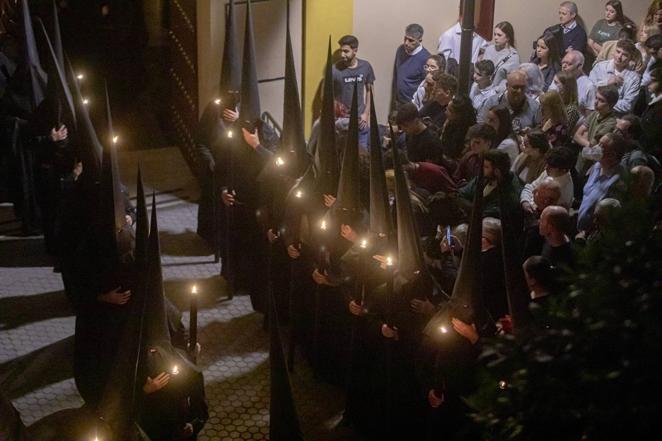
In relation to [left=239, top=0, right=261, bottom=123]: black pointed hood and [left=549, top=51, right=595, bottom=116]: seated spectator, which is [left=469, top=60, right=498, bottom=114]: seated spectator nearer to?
[left=549, top=51, right=595, bottom=116]: seated spectator

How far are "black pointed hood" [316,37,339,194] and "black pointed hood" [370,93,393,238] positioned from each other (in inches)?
32.3

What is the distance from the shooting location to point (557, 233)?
22.3 feet

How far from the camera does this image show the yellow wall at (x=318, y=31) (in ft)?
40.3

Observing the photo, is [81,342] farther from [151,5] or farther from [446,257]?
[151,5]

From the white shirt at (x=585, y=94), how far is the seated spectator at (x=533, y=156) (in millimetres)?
1989

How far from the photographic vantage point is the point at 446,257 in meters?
6.96

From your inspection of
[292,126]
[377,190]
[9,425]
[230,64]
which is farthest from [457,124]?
[9,425]

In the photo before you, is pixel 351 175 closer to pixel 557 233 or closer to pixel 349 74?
pixel 557 233

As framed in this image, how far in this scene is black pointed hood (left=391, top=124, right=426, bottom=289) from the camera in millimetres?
6230

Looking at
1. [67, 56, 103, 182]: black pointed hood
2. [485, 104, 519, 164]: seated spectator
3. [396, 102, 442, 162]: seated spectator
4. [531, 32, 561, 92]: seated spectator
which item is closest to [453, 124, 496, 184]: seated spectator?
[396, 102, 442, 162]: seated spectator

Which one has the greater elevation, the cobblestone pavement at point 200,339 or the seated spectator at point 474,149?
the seated spectator at point 474,149

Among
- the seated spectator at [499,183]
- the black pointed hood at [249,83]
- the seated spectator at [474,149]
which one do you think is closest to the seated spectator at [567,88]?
the seated spectator at [474,149]

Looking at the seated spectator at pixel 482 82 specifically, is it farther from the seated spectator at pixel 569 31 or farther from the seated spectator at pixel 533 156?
the seated spectator at pixel 533 156

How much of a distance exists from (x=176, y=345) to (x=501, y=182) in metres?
2.88
